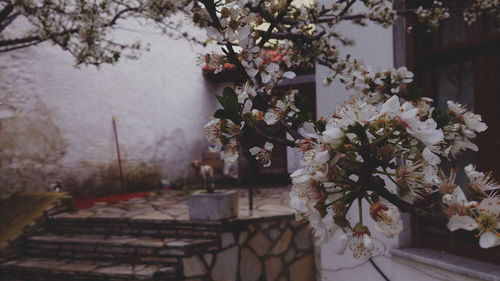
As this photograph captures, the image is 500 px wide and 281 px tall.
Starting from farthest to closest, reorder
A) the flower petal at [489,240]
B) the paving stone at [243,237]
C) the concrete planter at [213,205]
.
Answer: the paving stone at [243,237], the concrete planter at [213,205], the flower petal at [489,240]

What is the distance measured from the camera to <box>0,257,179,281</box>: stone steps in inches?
163

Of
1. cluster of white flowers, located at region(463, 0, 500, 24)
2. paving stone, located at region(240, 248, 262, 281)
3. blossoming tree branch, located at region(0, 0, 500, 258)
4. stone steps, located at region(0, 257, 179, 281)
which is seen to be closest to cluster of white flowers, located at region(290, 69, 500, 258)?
blossoming tree branch, located at region(0, 0, 500, 258)

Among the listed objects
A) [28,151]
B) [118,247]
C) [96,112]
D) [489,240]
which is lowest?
[118,247]

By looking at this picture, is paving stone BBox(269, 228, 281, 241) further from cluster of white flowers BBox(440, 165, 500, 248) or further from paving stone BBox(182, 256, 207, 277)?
cluster of white flowers BBox(440, 165, 500, 248)

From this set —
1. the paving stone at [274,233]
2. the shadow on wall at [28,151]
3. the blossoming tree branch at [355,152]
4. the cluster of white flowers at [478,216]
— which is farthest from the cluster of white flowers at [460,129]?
the shadow on wall at [28,151]

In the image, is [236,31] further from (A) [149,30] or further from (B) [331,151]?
(A) [149,30]

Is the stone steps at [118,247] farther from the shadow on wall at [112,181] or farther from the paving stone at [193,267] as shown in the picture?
the shadow on wall at [112,181]

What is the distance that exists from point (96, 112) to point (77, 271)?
4.26 meters

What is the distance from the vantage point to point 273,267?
5137mm

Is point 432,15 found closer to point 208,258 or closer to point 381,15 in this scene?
point 381,15

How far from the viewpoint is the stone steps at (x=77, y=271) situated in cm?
415

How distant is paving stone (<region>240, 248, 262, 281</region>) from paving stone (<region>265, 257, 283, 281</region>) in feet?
0.43

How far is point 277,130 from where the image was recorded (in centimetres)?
129

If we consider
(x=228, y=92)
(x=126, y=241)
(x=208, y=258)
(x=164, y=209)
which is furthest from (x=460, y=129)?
(x=164, y=209)
